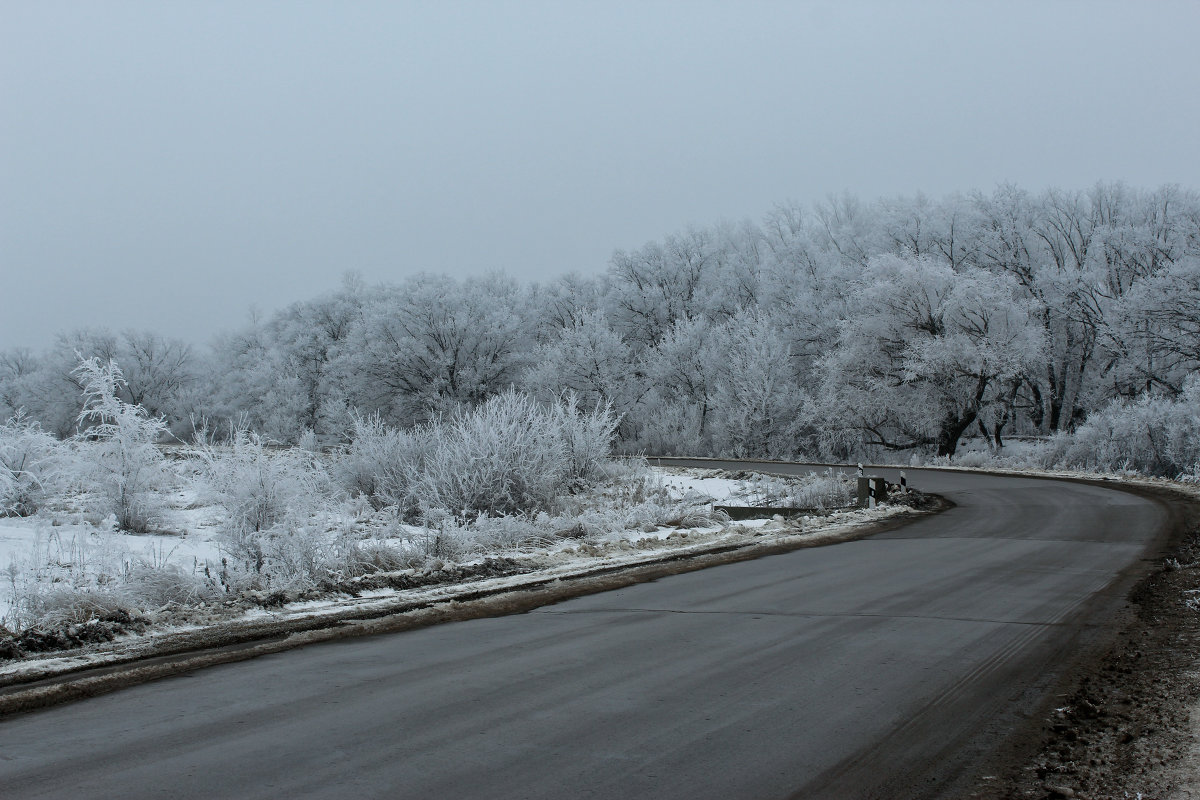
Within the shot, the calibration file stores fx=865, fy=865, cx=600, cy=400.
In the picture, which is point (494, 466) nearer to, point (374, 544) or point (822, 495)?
point (374, 544)

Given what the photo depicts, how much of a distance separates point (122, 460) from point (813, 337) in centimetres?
4140

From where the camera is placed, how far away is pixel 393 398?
59.8m

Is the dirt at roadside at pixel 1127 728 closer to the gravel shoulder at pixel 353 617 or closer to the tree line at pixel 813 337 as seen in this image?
the gravel shoulder at pixel 353 617

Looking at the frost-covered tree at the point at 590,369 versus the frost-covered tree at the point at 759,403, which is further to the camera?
the frost-covered tree at the point at 590,369

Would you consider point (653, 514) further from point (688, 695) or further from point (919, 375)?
point (919, 375)

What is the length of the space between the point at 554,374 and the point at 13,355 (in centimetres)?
8064

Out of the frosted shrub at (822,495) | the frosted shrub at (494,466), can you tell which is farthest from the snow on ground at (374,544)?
the frosted shrub at (822,495)

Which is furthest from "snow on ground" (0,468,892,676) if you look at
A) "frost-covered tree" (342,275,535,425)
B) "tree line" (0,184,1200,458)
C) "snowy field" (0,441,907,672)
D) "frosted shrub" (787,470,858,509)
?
"frost-covered tree" (342,275,535,425)

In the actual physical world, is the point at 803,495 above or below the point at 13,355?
below

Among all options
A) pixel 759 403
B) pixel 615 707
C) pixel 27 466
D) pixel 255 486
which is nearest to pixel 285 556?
pixel 255 486

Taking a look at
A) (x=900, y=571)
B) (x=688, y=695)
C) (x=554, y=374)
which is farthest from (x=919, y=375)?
(x=688, y=695)

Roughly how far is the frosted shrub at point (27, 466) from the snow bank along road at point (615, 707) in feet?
41.3

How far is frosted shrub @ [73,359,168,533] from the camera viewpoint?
15.3m

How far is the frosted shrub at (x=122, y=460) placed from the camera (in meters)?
15.3
